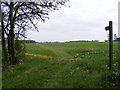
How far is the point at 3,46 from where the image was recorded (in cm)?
740

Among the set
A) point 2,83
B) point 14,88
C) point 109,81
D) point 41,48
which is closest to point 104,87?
point 109,81

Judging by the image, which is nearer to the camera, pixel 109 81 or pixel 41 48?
pixel 109 81

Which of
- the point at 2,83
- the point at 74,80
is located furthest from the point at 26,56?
the point at 74,80

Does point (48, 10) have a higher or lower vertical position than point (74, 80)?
higher

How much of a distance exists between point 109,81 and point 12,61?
6.15 metres

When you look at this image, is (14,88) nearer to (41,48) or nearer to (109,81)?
(109,81)

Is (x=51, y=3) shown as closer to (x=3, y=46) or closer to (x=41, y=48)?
(x=3, y=46)

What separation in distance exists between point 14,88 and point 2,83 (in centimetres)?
77

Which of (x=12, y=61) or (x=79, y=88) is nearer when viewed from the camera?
(x=79, y=88)

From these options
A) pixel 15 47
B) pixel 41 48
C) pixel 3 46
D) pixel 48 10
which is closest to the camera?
pixel 3 46

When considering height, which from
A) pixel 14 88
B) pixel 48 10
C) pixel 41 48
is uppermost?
pixel 48 10

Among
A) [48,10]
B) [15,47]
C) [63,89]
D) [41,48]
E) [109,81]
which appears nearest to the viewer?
[63,89]

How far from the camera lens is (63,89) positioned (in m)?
3.98

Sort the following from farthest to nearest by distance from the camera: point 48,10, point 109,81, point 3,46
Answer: point 48,10 → point 3,46 → point 109,81
